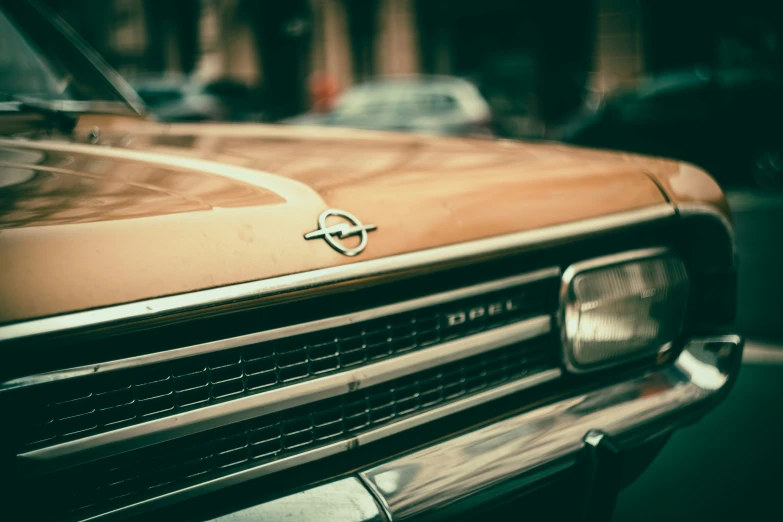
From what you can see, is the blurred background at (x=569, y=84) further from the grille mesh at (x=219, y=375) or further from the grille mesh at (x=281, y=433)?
the grille mesh at (x=219, y=375)

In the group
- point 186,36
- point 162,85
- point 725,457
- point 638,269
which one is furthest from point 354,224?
point 186,36

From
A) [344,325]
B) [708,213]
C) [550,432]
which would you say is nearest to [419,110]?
[708,213]

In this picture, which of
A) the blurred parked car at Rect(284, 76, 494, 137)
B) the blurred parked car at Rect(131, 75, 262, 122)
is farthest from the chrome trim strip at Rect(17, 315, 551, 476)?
the blurred parked car at Rect(131, 75, 262, 122)

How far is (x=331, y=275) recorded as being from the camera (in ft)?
4.06

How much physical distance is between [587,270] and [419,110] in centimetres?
862

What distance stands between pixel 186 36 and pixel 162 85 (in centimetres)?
908

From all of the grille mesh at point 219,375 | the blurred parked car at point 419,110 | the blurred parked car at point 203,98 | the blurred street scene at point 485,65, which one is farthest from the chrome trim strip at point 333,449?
the blurred parked car at point 203,98

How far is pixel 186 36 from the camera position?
2288cm

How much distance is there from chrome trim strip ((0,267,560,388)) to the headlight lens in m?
0.07

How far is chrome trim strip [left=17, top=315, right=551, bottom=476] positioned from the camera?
3.52ft

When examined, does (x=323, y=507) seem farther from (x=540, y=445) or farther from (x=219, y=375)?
(x=540, y=445)

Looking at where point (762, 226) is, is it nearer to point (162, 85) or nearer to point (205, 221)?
point (205, 221)

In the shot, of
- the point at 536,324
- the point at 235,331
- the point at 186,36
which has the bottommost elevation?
the point at 536,324

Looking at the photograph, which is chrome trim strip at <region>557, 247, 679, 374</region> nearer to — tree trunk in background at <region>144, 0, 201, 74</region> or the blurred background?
the blurred background
